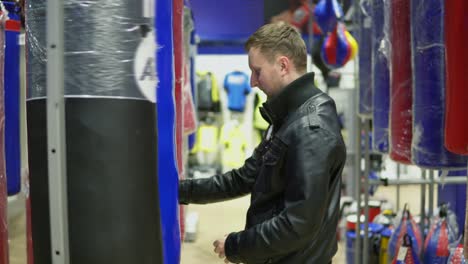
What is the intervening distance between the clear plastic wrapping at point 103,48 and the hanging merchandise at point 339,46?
13.1 feet

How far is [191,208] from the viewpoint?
6.34 metres

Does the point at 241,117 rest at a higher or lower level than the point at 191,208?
higher

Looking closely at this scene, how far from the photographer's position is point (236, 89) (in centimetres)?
813

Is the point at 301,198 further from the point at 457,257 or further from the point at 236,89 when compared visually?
the point at 236,89

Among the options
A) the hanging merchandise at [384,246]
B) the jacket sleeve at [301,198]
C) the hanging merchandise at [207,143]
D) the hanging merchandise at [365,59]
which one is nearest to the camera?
the jacket sleeve at [301,198]

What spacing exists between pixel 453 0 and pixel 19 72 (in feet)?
8.17

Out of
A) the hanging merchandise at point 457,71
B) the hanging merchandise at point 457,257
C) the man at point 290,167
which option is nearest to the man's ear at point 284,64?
the man at point 290,167

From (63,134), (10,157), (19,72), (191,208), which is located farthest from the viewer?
(191,208)

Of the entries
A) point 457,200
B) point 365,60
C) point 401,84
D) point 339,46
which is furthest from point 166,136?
point 339,46

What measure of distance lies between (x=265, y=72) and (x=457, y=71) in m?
0.54

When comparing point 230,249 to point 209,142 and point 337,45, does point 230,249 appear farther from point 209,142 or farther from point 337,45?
point 209,142

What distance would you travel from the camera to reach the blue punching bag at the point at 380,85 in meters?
2.76

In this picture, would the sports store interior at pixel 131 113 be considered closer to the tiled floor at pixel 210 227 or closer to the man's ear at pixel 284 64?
the man's ear at pixel 284 64

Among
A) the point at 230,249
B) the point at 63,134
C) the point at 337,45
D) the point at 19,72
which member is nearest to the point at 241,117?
the point at 337,45
